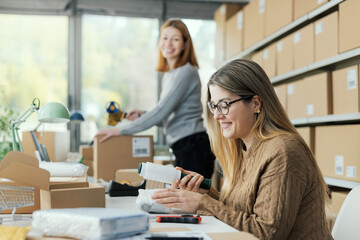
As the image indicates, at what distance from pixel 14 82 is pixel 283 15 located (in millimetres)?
2771

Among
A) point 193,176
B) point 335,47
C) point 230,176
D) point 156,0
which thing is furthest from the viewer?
point 156,0

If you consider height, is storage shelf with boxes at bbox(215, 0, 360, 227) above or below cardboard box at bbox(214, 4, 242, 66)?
below

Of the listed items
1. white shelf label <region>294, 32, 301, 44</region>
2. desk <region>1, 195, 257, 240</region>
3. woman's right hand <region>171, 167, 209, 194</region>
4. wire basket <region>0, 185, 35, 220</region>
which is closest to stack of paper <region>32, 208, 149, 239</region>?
desk <region>1, 195, 257, 240</region>

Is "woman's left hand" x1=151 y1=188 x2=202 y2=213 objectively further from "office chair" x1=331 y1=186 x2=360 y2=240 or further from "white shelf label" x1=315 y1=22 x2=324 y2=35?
"white shelf label" x1=315 y1=22 x2=324 y2=35

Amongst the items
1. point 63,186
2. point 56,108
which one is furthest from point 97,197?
point 56,108

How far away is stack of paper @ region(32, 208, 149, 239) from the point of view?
0.74 metres

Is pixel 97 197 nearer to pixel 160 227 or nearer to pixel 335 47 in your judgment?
pixel 160 227


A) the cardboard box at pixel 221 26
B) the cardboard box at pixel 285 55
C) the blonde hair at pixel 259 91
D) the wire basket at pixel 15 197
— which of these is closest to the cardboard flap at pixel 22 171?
the wire basket at pixel 15 197

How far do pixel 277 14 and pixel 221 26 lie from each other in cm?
106

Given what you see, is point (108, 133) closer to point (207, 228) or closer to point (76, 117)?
point (76, 117)

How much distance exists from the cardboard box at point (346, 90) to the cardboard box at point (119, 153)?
43.8 inches

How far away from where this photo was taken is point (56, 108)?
53.7 inches

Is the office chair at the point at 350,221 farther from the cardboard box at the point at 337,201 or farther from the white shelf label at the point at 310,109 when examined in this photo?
the white shelf label at the point at 310,109

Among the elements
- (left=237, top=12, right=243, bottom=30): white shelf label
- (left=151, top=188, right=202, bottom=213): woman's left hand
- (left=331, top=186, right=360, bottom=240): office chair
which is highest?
(left=237, top=12, right=243, bottom=30): white shelf label
